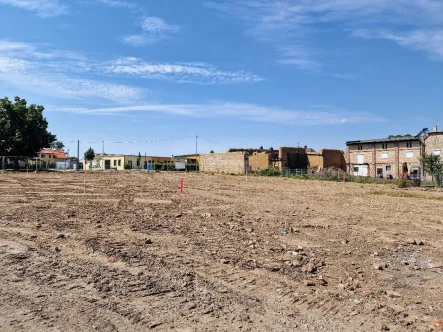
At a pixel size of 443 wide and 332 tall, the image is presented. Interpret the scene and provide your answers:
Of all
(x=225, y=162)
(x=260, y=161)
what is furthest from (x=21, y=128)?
(x=260, y=161)

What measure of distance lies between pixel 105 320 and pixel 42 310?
2.74 ft

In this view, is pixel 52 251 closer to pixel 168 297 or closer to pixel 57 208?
pixel 168 297

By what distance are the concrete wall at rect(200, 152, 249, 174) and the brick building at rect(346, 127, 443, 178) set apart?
643 inches

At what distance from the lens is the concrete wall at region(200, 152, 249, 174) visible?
6025 cm

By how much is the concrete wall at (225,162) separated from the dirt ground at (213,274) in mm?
48583

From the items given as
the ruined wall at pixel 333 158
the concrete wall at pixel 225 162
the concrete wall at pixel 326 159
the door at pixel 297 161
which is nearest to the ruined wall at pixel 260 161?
the concrete wall at pixel 225 162

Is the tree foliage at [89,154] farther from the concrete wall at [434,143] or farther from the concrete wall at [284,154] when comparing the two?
the concrete wall at [434,143]

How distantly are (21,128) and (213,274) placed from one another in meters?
51.4

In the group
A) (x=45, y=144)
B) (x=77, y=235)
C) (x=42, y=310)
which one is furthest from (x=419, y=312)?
(x=45, y=144)

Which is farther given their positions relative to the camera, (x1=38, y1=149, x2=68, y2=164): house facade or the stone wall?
(x1=38, y1=149, x2=68, y2=164): house facade

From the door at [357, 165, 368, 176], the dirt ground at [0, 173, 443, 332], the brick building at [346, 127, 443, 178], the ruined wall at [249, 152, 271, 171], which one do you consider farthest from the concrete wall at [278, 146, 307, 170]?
the dirt ground at [0, 173, 443, 332]

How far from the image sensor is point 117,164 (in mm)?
88562

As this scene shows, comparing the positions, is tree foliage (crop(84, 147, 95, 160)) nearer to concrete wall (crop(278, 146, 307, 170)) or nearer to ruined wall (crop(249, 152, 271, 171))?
ruined wall (crop(249, 152, 271, 171))

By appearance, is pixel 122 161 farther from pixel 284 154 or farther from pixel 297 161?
pixel 297 161
